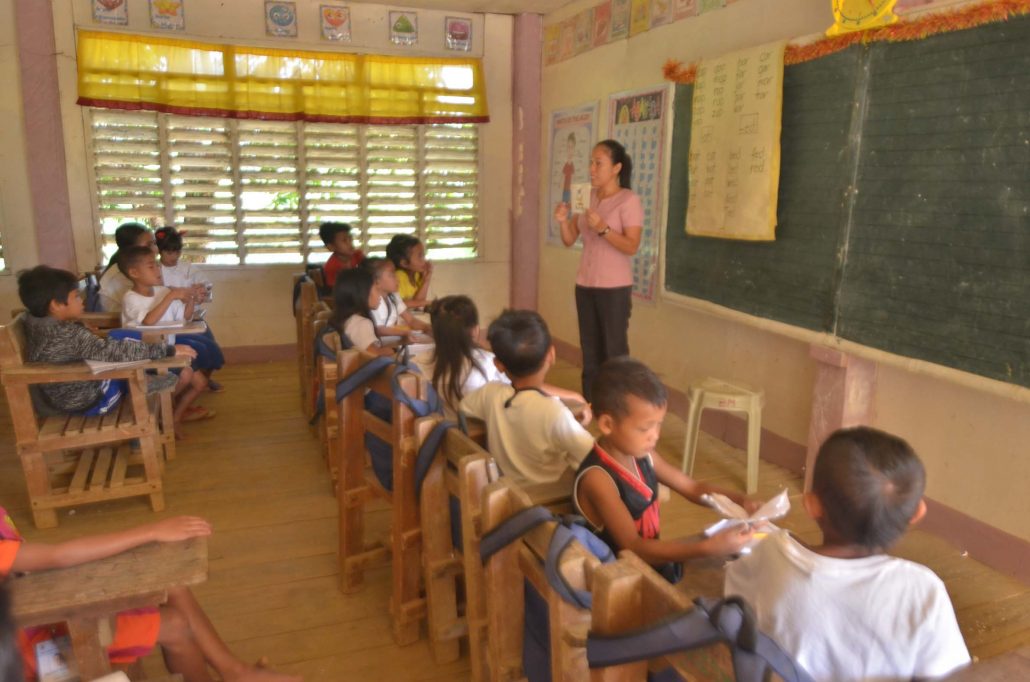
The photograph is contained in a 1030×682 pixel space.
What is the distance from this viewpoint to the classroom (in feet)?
3.86

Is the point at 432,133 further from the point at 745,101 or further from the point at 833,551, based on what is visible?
the point at 833,551

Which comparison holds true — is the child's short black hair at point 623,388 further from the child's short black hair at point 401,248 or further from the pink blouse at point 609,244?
the child's short black hair at point 401,248

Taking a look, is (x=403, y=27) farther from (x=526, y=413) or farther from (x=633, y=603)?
(x=633, y=603)

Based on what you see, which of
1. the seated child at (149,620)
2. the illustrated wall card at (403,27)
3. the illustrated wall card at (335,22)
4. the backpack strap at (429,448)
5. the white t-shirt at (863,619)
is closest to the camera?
the white t-shirt at (863,619)

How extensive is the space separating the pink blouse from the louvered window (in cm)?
221

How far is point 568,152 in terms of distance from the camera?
5.15 m

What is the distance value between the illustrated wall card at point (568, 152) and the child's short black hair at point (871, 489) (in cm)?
393

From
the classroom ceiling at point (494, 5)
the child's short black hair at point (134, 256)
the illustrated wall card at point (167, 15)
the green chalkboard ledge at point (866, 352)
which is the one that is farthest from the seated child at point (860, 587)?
the illustrated wall card at point (167, 15)

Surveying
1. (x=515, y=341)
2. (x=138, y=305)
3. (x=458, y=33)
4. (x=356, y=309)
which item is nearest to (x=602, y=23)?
(x=458, y=33)

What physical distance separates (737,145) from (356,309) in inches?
72.5

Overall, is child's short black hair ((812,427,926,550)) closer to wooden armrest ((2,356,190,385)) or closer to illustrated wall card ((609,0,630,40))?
wooden armrest ((2,356,190,385))

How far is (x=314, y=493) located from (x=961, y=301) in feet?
8.40

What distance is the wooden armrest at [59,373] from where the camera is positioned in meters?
2.69

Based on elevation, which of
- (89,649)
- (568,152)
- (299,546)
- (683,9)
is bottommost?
(299,546)
